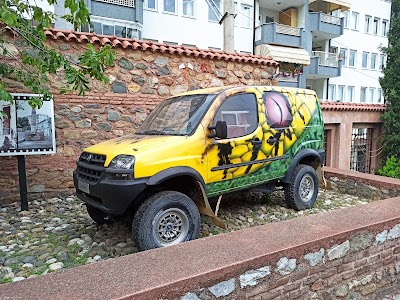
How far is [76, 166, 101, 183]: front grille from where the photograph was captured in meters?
3.51

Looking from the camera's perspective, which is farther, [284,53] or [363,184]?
[284,53]

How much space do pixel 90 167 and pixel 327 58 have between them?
23874 millimetres

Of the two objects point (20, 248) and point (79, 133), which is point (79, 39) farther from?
point (20, 248)

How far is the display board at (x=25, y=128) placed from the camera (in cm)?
492

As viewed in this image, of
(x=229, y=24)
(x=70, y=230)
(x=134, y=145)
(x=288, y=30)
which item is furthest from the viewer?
(x=288, y=30)

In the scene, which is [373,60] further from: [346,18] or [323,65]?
[323,65]

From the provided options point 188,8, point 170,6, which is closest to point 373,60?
point 188,8

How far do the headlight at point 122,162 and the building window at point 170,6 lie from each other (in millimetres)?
16329

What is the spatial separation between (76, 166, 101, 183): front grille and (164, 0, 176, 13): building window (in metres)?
16.0

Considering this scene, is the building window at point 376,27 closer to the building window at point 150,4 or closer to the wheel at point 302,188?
the building window at point 150,4

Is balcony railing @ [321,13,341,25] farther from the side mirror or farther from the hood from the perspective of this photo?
the hood

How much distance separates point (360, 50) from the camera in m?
26.8

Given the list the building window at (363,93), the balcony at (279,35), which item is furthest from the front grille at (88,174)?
the building window at (363,93)

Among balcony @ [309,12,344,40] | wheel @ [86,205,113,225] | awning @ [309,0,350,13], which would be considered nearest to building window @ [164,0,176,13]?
balcony @ [309,12,344,40]
